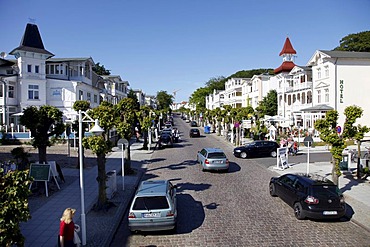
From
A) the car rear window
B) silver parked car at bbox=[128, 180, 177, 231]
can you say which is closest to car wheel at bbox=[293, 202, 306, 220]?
silver parked car at bbox=[128, 180, 177, 231]

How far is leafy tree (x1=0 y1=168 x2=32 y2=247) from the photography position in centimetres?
550

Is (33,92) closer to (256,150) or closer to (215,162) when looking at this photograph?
(256,150)

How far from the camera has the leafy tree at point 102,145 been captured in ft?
37.1

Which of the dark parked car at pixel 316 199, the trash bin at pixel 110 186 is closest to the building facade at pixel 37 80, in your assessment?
the trash bin at pixel 110 186

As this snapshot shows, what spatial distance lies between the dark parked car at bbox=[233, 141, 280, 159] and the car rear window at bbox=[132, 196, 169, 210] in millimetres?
17248

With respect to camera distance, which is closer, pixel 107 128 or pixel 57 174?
pixel 107 128

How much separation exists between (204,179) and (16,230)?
1272 cm

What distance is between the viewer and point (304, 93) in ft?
152

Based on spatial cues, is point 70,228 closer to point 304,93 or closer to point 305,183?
point 305,183

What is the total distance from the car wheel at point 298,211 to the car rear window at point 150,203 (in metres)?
4.92

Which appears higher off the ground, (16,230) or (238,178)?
(16,230)

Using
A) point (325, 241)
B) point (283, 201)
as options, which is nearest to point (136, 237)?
point (325, 241)

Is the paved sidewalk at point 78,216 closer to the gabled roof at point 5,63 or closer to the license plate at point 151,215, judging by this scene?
the license plate at point 151,215

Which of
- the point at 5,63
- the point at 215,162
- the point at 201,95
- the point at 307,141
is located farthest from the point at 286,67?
the point at 201,95
